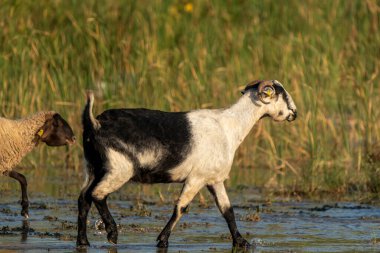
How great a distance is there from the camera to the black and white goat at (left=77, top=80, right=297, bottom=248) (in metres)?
9.92

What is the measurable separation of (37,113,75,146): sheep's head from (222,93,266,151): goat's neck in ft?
5.83

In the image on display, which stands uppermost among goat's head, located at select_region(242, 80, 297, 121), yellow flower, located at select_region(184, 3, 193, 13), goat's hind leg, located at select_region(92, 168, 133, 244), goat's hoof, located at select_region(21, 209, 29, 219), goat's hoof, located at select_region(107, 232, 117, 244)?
yellow flower, located at select_region(184, 3, 193, 13)

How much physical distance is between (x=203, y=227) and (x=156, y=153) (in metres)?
1.64

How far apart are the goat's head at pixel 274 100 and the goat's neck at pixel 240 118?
0.16 feet

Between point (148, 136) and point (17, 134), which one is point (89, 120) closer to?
point (148, 136)

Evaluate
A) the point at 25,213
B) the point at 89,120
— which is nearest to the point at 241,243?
the point at 89,120

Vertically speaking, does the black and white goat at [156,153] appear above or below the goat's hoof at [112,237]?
above

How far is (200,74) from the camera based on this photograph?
16.2 meters

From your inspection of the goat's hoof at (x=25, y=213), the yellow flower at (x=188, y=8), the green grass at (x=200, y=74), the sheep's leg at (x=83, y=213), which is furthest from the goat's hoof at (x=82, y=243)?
the yellow flower at (x=188, y=8)

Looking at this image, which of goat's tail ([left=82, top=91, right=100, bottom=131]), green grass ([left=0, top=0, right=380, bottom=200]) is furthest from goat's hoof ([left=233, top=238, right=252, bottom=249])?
green grass ([left=0, top=0, right=380, bottom=200])

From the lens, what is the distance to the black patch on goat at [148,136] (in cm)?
995

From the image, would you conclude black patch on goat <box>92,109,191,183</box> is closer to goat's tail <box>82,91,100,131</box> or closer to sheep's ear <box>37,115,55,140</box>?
goat's tail <box>82,91,100,131</box>

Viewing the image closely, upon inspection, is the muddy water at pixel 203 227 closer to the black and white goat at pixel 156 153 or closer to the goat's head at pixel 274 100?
the black and white goat at pixel 156 153

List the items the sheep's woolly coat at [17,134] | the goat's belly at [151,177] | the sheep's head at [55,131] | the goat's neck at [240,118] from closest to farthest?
the goat's belly at [151,177]
the goat's neck at [240,118]
the sheep's head at [55,131]
the sheep's woolly coat at [17,134]
